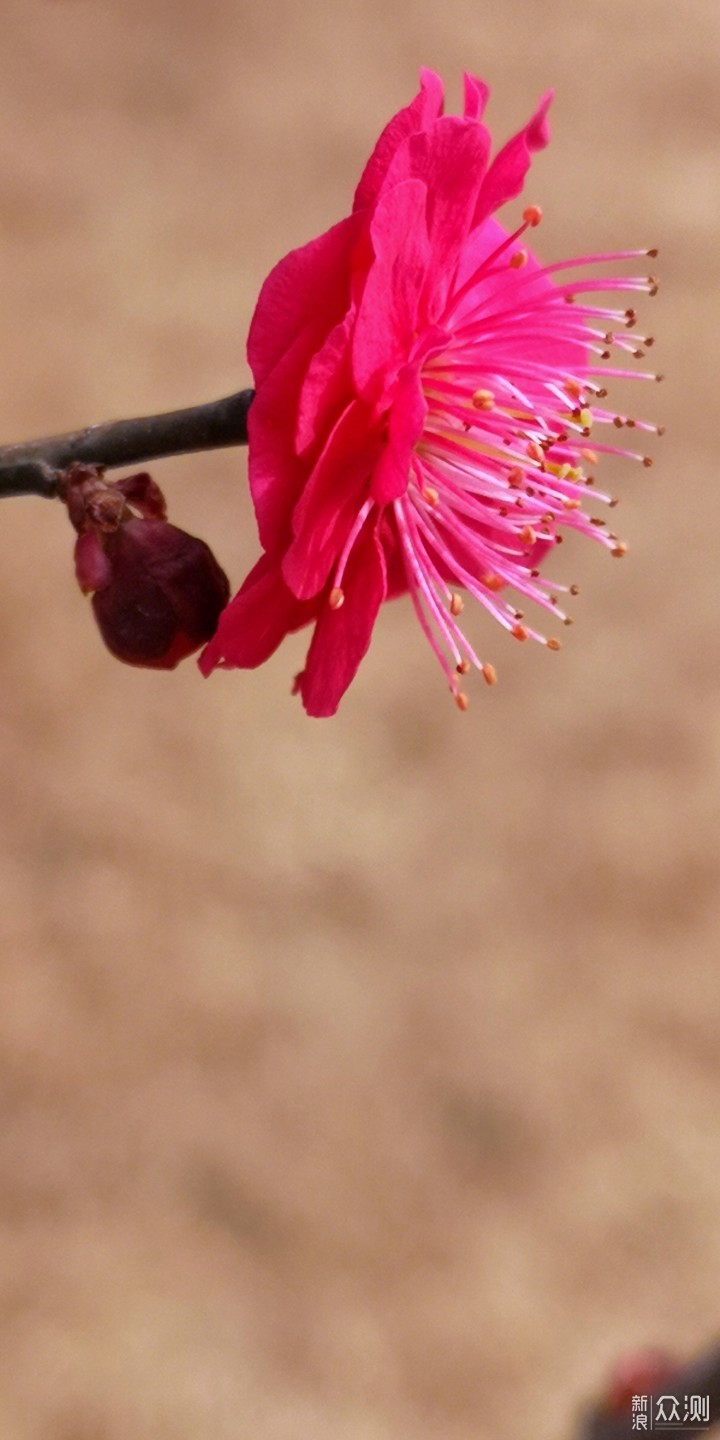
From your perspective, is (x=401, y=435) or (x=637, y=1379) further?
(x=637, y=1379)

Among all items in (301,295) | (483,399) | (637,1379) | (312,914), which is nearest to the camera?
(301,295)

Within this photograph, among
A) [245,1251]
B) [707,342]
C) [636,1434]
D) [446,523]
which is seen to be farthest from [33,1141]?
[707,342]

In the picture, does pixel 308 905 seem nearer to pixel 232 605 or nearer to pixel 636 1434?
pixel 636 1434

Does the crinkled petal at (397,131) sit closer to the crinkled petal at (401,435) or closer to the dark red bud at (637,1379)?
the crinkled petal at (401,435)

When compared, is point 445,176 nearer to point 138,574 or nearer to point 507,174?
point 507,174

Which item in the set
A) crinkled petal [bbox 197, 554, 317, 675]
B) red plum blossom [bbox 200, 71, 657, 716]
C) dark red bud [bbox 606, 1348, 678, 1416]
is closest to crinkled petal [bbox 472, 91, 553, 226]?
red plum blossom [bbox 200, 71, 657, 716]

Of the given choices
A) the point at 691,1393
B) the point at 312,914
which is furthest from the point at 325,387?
the point at 312,914

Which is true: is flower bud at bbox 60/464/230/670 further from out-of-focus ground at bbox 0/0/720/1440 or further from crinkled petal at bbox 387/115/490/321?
out-of-focus ground at bbox 0/0/720/1440
